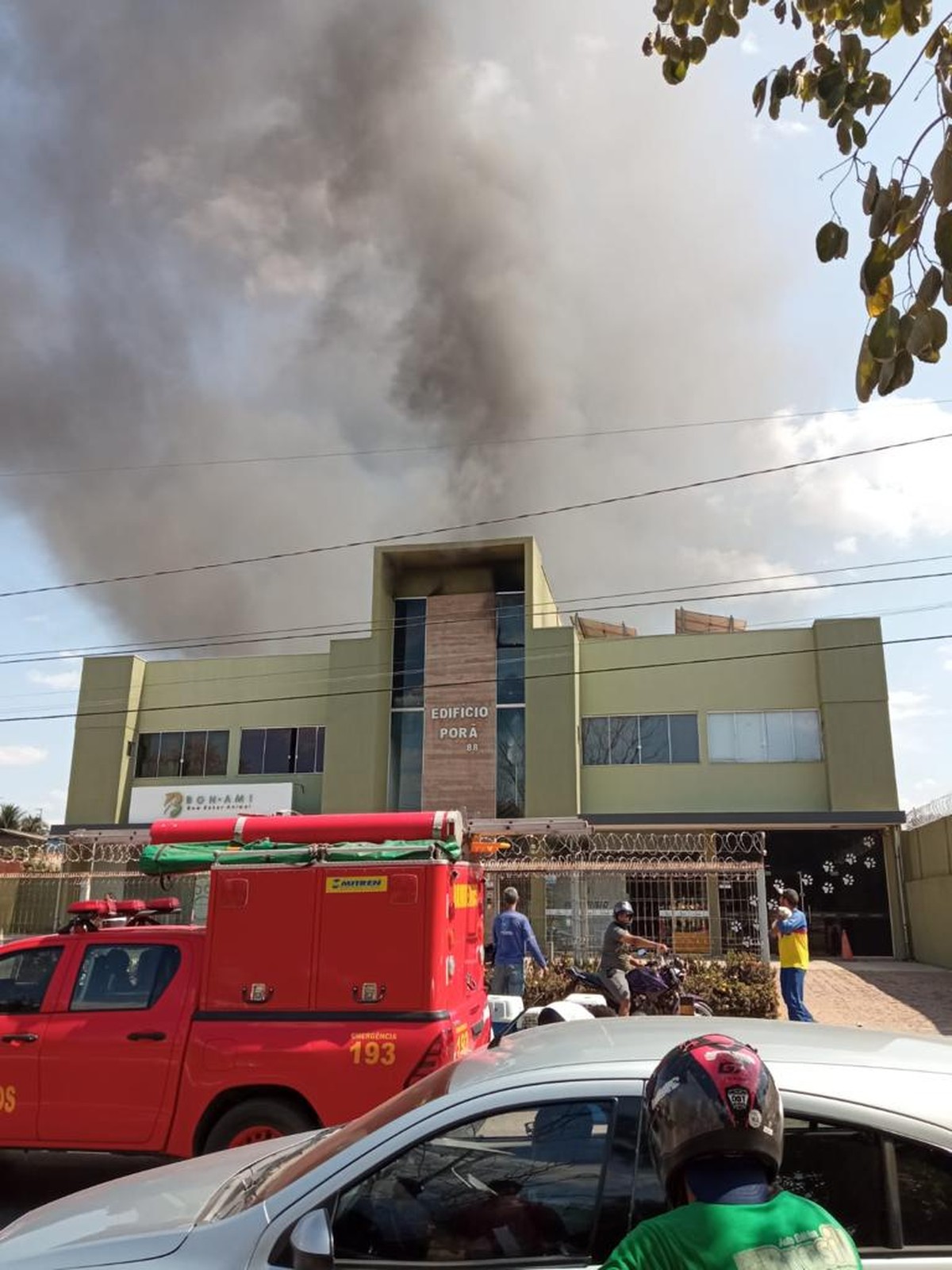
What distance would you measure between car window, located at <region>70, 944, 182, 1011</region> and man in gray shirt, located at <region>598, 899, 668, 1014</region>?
17.6 feet

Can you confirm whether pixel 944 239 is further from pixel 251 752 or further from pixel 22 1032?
pixel 251 752

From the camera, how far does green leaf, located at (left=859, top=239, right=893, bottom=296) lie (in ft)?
8.04

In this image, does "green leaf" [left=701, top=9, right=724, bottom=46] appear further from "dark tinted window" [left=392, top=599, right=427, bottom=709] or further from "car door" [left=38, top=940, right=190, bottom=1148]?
"dark tinted window" [left=392, top=599, right=427, bottom=709]

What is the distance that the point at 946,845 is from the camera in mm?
20375

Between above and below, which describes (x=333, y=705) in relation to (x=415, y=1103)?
above

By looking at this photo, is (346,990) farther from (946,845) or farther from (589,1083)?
(946,845)

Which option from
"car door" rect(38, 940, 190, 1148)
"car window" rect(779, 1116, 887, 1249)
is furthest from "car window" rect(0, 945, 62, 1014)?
"car window" rect(779, 1116, 887, 1249)

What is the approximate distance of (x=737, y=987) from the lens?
1213 centimetres

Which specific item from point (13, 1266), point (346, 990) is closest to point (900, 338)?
point (13, 1266)

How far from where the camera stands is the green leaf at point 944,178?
2.16m

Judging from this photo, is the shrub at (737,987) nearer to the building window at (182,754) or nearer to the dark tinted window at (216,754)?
the dark tinted window at (216,754)

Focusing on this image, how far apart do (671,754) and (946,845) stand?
26.3ft

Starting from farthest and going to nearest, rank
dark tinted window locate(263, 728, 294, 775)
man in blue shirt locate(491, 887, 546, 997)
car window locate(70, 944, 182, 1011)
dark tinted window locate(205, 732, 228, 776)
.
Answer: dark tinted window locate(205, 732, 228, 776)
dark tinted window locate(263, 728, 294, 775)
man in blue shirt locate(491, 887, 546, 997)
car window locate(70, 944, 182, 1011)

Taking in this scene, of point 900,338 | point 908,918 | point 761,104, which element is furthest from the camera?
point 908,918
